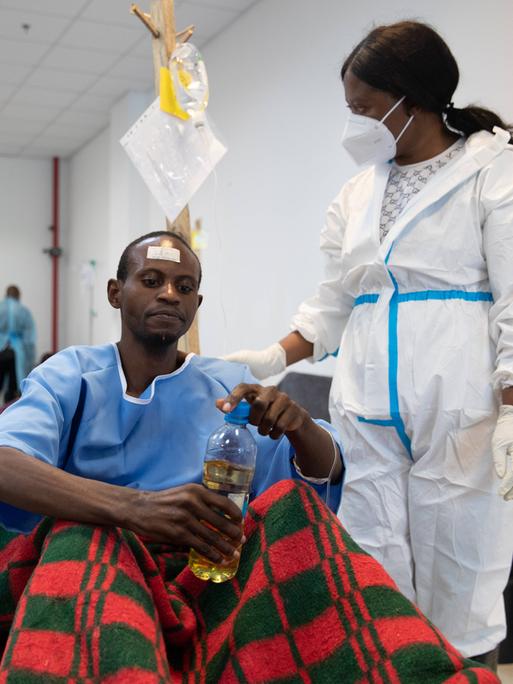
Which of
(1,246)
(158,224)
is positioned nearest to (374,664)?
(158,224)

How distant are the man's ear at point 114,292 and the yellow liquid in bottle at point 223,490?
0.39 m

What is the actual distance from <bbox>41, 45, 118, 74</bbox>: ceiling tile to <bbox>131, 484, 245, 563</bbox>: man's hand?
4896 mm

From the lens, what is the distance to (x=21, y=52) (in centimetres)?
553

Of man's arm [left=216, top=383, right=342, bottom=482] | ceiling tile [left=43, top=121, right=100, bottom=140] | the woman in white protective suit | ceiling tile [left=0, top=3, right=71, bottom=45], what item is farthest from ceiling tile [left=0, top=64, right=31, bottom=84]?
man's arm [left=216, top=383, right=342, bottom=482]

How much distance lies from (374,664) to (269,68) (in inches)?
158

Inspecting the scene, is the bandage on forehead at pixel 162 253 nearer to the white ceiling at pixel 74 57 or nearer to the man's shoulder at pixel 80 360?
the man's shoulder at pixel 80 360

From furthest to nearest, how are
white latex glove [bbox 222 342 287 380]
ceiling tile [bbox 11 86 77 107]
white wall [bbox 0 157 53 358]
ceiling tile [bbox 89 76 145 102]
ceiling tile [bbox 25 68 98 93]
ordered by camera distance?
white wall [bbox 0 157 53 358] < ceiling tile [bbox 11 86 77 107] < ceiling tile [bbox 89 76 145 102] < ceiling tile [bbox 25 68 98 93] < white latex glove [bbox 222 342 287 380]

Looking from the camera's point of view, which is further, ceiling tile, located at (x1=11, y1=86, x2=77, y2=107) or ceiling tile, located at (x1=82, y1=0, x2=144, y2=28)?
ceiling tile, located at (x1=11, y1=86, x2=77, y2=107)

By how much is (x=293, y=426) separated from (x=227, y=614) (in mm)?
313

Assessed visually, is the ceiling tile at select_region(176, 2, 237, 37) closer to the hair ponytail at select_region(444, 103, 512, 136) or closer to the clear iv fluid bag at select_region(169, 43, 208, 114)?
the clear iv fluid bag at select_region(169, 43, 208, 114)

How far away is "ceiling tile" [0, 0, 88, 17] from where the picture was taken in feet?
15.3

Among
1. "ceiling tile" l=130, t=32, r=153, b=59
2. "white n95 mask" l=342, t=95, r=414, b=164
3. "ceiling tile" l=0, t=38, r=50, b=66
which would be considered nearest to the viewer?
"white n95 mask" l=342, t=95, r=414, b=164

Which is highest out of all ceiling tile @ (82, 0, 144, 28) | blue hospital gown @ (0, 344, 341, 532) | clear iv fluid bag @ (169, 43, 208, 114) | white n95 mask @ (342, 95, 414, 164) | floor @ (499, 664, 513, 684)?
ceiling tile @ (82, 0, 144, 28)

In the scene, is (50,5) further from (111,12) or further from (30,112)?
(30,112)
